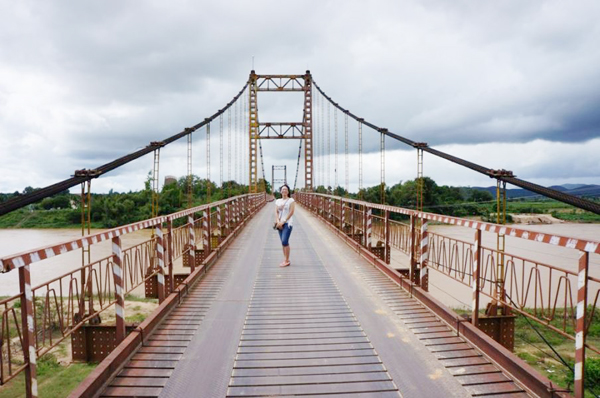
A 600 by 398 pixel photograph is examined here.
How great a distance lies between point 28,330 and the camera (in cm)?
226

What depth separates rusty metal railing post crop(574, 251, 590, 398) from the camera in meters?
2.37

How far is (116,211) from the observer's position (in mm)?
46375

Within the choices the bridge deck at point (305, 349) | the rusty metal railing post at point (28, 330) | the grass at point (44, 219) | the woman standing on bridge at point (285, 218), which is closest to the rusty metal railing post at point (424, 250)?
the bridge deck at point (305, 349)

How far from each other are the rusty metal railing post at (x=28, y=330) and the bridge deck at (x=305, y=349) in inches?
23.5

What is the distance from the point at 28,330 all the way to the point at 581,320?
10.3ft

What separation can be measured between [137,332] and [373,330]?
2.09 m

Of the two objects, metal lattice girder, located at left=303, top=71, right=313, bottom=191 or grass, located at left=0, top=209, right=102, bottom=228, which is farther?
grass, located at left=0, top=209, right=102, bottom=228

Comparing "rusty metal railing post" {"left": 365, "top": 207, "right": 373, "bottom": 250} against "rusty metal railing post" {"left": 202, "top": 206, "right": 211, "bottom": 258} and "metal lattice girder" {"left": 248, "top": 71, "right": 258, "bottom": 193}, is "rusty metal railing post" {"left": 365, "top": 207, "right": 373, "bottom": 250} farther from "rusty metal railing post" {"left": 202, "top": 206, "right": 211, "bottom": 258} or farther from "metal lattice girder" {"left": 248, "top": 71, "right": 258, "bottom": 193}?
"metal lattice girder" {"left": 248, "top": 71, "right": 258, "bottom": 193}

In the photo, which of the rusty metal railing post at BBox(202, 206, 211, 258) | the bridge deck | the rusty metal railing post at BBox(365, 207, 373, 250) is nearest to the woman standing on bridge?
the bridge deck

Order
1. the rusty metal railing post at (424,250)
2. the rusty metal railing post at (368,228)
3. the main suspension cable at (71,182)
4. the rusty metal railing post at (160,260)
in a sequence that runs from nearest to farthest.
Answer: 1. the main suspension cable at (71,182)
2. the rusty metal railing post at (160,260)
3. the rusty metal railing post at (424,250)
4. the rusty metal railing post at (368,228)

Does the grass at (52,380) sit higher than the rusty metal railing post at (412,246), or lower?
lower

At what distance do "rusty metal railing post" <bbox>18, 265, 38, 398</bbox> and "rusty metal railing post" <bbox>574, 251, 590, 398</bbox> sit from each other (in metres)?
3.04

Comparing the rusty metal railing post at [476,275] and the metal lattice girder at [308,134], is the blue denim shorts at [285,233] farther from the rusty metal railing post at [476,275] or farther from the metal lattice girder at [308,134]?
the metal lattice girder at [308,134]

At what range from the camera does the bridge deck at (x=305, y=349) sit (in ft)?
9.14
